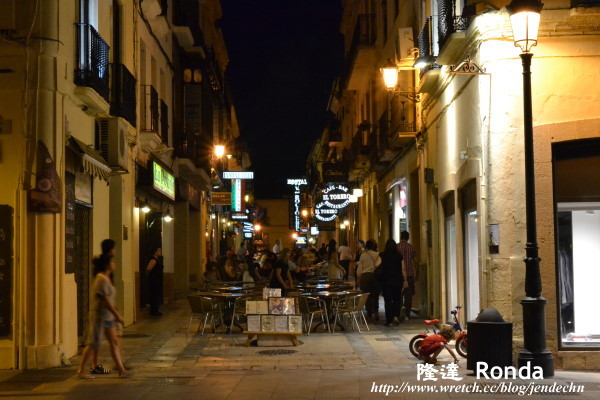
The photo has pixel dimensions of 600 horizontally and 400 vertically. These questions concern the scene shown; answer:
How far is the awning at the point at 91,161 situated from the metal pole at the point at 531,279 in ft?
22.8

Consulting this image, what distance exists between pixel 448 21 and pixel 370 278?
22.7 feet

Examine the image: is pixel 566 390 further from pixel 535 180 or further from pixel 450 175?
pixel 450 175

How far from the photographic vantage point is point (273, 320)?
556 inches

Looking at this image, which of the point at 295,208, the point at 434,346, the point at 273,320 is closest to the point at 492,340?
the point at 434,346

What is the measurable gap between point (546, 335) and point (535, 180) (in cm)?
215

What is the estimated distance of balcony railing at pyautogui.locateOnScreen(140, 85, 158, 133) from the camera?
20.0 m

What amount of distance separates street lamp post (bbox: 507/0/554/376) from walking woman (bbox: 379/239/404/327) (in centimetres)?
658

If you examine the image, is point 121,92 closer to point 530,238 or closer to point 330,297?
point 330,297

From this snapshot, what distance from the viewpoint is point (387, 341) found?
14906mm

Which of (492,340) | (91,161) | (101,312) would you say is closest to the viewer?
(492,340)

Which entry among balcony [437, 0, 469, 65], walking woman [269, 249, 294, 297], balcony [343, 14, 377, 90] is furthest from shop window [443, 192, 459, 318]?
balcony [343, 14, 377, 90]

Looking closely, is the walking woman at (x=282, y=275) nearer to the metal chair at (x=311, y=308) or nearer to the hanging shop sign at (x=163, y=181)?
the metal chair at (x=311, y=308)

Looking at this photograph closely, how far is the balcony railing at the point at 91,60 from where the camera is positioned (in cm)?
1373

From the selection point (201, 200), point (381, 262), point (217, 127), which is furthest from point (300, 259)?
point (381, 262)
